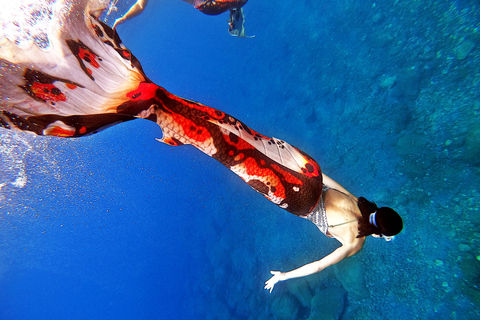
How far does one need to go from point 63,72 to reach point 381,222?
2768mm

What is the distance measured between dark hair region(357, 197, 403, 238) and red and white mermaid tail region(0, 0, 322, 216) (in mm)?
1318

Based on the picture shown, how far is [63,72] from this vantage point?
1292 mm

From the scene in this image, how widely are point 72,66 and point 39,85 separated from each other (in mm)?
204

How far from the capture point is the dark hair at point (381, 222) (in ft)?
6.80

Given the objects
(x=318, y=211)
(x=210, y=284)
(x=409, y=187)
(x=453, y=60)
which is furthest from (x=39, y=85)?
(x=210, y=284)

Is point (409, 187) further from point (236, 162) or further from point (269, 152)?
point (236, 162)

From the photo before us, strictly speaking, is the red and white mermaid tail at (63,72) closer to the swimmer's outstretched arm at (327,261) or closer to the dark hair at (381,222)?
the swimmer's outstretched arm at (327,261)

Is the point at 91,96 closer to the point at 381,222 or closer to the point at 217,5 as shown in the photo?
the point at 381,222

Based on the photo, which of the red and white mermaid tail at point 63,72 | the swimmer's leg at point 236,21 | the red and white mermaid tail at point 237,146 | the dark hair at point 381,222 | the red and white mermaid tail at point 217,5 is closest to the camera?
the red and white mermaid tail at point 63,72

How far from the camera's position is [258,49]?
13.1 metres

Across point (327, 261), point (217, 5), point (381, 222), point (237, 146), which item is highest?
point (217, 5)

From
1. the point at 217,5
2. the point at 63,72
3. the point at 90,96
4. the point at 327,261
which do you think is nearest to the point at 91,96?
the point at 90,96

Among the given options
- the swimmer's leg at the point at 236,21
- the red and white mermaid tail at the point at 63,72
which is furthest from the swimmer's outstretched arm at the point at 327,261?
the swimmer's leg at the point at 236,21

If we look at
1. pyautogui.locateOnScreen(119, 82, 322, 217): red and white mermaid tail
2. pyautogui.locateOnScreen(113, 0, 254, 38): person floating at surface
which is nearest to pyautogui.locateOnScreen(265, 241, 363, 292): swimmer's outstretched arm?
pyautogui.locateOnScreen(119, 82, 322, 217): red and white mermaid tail
